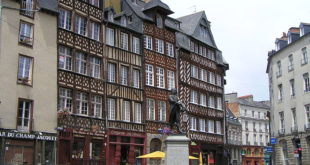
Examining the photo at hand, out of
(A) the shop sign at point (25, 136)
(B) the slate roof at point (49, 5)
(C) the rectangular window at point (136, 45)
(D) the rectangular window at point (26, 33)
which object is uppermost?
(B) the slate roof at point (49, 5)

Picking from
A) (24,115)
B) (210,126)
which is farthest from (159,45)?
(24,115)

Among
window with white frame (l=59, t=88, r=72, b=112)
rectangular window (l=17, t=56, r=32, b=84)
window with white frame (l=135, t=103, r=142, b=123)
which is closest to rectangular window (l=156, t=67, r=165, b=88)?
window with white frame (l=135, t=103, r=142, b=123)

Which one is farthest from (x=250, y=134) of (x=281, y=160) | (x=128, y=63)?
(x=128, y=63)

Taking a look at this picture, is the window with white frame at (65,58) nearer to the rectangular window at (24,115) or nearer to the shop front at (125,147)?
the rectangular window at (24,115)

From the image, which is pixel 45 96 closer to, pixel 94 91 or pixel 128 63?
pixel 94 91

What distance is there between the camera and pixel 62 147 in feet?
69.9

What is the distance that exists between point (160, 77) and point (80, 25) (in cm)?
729

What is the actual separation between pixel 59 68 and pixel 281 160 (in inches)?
877

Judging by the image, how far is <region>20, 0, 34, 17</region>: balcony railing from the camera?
2016 centimetres

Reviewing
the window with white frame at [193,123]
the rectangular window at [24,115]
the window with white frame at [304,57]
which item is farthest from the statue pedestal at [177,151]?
the window with white frame at [304,57]

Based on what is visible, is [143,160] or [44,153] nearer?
[44,153]

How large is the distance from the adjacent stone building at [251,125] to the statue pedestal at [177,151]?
1737 inches

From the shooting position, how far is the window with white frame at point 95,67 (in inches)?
931

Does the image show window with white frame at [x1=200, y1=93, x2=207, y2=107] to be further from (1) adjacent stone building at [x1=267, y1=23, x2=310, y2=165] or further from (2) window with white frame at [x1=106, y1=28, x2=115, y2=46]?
(2) window with white frame at [x1=106, y1=28, x2=115, y2=46]
